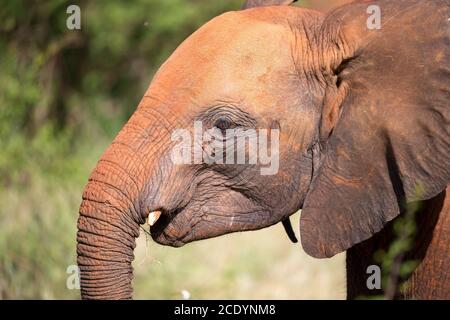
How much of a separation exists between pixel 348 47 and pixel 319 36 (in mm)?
174

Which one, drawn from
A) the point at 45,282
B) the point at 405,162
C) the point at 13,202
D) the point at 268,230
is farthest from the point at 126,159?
the point at 268,230

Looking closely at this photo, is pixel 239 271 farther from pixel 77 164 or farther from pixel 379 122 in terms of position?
pixel 379 122

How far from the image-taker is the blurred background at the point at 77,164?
7.33 metres

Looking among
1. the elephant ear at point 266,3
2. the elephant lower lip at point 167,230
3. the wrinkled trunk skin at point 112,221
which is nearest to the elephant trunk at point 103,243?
the wrinkled trunk skin at point 112,221

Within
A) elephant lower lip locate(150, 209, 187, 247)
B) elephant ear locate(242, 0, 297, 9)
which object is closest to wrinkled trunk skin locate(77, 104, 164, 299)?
elephant lower lip locate(150, 209, 187, 247)

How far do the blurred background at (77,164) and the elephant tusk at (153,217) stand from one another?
2.11ft

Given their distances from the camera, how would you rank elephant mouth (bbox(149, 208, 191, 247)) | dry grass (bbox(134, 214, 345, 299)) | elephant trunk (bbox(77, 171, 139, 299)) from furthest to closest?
1. dry grass (bbox(134, 214, 345, 299))
2. elephant mouth (bbox(149, 208, 191, 247))
3. elephant trunk (bbox(77, 171, 139, 299))

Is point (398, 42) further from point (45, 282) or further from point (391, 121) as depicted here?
point (45, 282)

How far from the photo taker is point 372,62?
4.64 m

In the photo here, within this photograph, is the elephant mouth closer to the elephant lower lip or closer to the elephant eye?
the elephant lower lip

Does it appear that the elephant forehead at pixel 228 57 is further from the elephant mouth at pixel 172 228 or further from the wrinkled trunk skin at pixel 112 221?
the elephant mouth at pixel 172 228

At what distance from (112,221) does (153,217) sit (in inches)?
8.0

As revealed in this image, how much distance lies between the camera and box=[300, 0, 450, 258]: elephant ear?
179 inches

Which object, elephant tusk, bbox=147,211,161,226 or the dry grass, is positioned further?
the dry grass
